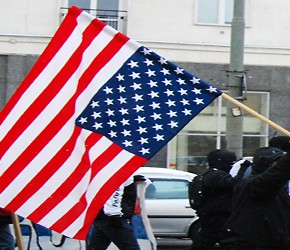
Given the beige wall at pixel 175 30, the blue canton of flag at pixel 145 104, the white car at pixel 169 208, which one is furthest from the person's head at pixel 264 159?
the beige wall at pixel 175 30

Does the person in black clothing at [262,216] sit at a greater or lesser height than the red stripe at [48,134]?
lesser

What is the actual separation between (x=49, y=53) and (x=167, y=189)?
24.3ft

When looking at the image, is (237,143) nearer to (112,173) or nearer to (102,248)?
(102,248)

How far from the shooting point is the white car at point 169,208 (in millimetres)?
12531

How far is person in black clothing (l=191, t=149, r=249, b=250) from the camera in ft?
26.6

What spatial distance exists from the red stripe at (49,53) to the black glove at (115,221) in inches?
102

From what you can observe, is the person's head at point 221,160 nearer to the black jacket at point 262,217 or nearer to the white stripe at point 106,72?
the white stripe at point 106,72

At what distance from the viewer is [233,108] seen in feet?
46.2

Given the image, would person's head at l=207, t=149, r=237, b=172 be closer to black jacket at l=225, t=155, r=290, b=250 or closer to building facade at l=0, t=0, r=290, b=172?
black jacket at l=225, t=155, r=290, b=250

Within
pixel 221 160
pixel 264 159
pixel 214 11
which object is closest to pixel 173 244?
pixel 221 160

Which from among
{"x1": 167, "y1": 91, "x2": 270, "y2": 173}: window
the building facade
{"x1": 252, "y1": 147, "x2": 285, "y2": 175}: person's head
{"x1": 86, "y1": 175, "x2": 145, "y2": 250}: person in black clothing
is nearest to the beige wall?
the building facade

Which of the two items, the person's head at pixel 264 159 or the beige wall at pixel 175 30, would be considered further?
the beige wall at pixel 175 30

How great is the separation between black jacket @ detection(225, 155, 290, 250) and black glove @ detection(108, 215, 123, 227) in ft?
9.54

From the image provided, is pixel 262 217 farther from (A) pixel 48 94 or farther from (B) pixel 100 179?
(A) pixel 48 94
